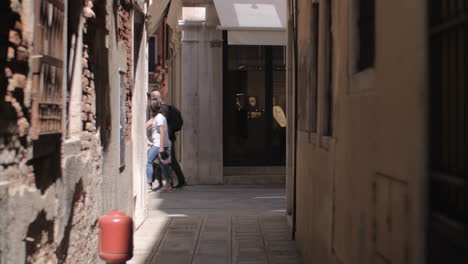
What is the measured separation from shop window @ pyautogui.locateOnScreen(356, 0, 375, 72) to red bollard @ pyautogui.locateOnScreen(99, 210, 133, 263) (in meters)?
1.88

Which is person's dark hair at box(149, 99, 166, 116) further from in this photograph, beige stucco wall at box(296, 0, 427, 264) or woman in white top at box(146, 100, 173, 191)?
beige stucco wall at box(296, 0, 427, 264)

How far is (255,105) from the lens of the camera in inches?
661

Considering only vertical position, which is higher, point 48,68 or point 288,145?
point 48,68

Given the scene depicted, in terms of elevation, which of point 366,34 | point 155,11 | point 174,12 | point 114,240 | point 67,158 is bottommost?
point 114,240

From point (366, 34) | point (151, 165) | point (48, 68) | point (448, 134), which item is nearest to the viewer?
point (448, 134)

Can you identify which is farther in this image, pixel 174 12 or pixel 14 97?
pixel 174 12

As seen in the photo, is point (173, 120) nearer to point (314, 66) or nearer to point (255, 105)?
point (255, 105)

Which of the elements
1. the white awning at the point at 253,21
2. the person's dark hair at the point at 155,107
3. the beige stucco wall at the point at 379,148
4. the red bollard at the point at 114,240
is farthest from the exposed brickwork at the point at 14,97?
the white awning at the point at 253,21

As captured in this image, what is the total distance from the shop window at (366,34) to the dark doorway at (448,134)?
1.47 m

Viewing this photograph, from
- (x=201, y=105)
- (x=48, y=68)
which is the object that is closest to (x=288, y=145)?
(x=201, y=105)

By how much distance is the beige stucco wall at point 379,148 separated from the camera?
11.2 feet

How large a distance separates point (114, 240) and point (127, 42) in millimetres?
5060

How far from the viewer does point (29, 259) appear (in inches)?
176

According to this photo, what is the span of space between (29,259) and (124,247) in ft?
2.04
